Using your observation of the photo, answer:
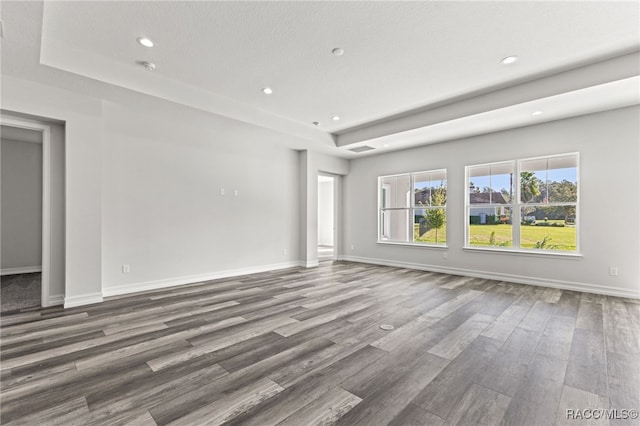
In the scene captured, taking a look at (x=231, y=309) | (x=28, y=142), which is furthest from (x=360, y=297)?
(x=28, y=142)

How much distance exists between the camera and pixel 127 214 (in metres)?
4.40

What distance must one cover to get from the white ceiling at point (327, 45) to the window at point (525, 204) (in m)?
1.06

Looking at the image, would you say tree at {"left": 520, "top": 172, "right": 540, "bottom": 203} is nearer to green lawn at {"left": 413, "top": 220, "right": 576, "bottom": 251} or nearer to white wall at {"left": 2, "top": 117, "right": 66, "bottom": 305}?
green lawn at {"left": 413, "top": 220, "right": 576, "bottom": 251}

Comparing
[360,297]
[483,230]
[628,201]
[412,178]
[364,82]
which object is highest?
[364,82]

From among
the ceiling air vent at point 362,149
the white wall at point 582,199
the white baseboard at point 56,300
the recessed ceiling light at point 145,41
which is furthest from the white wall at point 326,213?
the recessed ceiling light at point 145,41

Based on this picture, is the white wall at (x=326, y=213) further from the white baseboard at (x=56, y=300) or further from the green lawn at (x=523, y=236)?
the white baseboard at (x=56, y=300)

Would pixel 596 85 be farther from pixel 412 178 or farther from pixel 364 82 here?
pixel 412 178

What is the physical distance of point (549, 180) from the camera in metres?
5.01

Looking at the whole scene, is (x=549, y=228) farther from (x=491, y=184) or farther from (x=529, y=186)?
(x=491, y=184)

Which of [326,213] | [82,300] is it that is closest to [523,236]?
[82,300]

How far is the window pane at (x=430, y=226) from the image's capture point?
6.29 metres

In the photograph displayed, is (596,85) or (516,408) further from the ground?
(596,85)

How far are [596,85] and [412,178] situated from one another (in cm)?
363

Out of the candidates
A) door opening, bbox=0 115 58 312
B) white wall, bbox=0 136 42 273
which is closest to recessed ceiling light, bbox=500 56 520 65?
door opening, bbox=0 115 58 312
